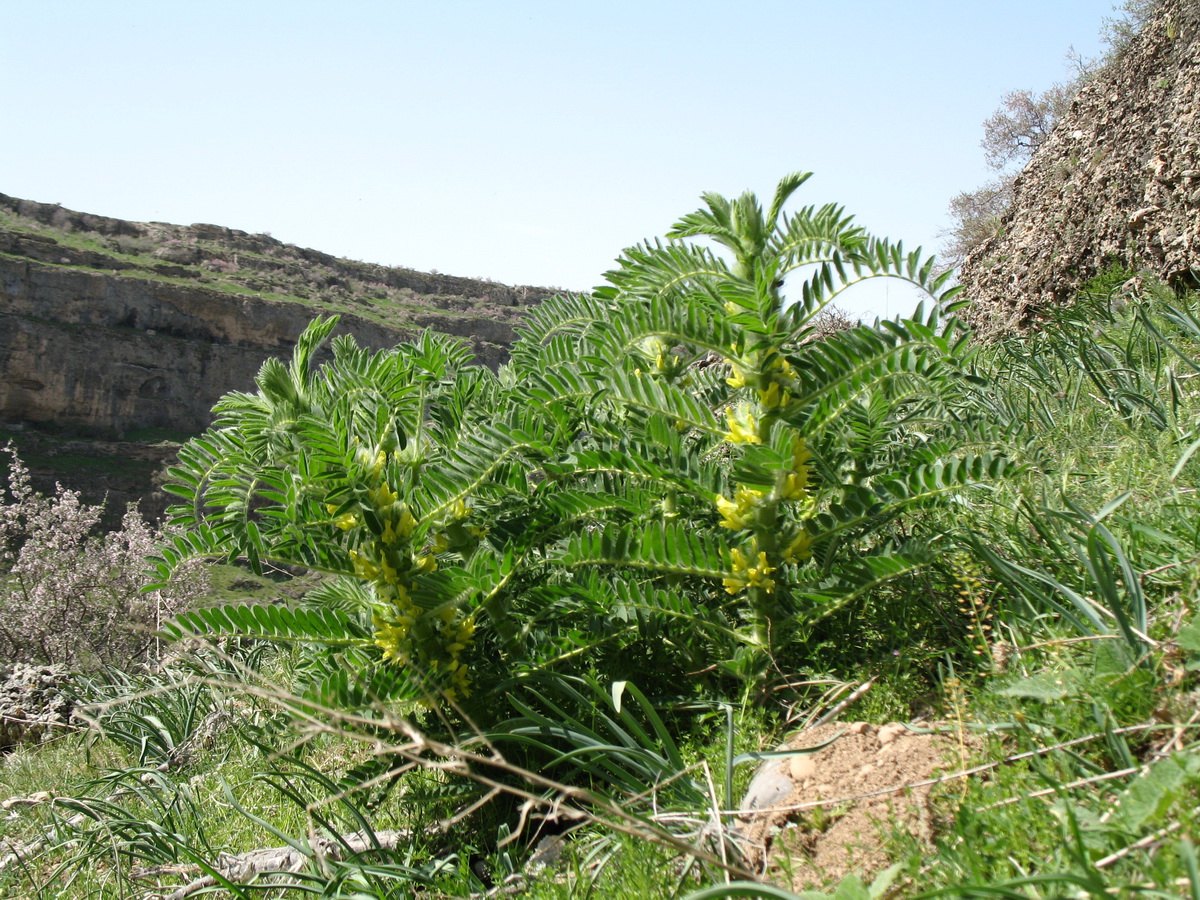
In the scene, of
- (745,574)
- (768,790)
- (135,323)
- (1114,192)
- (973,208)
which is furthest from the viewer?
(135,323)

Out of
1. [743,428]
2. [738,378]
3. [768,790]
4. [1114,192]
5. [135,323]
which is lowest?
[135,323]

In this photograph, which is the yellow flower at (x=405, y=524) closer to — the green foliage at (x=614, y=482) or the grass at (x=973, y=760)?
the green foliage at (x=614, y=482)

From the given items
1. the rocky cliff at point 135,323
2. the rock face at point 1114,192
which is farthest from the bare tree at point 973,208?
the rocky cliff at point 135,323

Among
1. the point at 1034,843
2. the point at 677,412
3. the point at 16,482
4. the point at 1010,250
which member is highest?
the point at 1010,250

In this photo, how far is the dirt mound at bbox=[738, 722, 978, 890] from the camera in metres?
1.21

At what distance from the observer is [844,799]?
Result: 1.27 meters

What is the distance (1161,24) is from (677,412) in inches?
209

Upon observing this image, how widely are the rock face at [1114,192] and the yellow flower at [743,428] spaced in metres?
3.08

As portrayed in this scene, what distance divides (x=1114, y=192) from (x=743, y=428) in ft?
12.9

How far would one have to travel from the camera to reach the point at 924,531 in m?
2.15

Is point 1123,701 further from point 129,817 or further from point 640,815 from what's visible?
point 129,817

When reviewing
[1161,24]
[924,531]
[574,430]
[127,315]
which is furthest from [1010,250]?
[127,315]

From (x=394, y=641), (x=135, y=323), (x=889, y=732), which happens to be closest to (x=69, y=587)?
(x=394, y=641)

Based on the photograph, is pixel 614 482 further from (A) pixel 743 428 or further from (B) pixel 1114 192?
(B) pixel 1114 192
